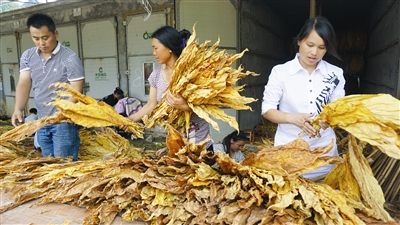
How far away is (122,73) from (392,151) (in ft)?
21.8

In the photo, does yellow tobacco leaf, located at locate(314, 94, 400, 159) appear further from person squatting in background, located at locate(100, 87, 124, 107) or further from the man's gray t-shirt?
person squatting in background, located at locate(100, 87, 124, 107)

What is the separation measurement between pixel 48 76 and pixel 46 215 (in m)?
1.37

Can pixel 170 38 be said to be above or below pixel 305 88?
above

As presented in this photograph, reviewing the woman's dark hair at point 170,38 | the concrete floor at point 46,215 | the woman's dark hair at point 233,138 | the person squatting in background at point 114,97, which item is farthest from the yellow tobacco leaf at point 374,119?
the person squatting in background at point 114,97

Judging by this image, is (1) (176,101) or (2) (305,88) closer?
(1) (176,101)

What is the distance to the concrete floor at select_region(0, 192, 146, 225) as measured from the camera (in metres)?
1.25

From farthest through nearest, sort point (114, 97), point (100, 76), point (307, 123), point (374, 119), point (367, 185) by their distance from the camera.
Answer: point (100, 76) < point (114, 97) < point (307, 123) < point (367, 185) < point (374, 119)

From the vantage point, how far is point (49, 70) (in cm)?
234

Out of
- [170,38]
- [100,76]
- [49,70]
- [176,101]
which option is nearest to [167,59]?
[170,38]

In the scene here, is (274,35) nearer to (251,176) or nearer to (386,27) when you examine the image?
(386,27)

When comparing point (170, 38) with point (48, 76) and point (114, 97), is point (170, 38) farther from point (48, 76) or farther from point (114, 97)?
point (114, 97)

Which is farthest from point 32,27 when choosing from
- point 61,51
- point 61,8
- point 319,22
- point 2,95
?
point 2,95

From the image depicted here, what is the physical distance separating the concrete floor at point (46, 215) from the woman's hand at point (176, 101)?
20.3 inches

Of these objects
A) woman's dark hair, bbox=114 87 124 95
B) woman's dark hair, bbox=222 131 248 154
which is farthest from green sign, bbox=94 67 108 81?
woman's dark hair, bbox=222 131 248 154
